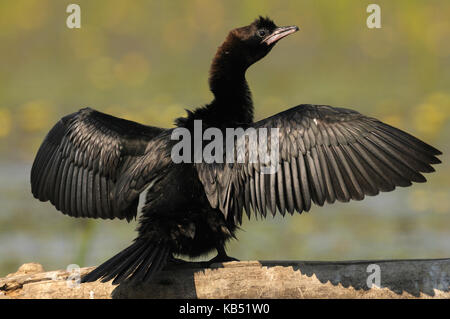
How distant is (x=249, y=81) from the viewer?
1043 centimetres

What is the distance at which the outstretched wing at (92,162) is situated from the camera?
5.41 meters

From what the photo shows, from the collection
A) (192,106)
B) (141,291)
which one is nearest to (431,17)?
(192,106)

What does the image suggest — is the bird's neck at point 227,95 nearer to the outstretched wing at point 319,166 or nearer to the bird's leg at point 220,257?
the outstretched wing at point 319,166

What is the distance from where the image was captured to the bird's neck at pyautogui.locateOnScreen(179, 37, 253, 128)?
537cm

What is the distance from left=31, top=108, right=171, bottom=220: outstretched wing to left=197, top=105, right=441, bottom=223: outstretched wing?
62 centimetres

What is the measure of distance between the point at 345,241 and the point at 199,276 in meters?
3.37

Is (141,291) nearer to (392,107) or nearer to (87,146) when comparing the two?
(87,146)

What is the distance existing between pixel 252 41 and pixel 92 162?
137 centimetres

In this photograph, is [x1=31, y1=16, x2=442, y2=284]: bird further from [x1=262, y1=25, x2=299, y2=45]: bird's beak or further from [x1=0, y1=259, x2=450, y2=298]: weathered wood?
[x1=262, y1=25, x2=299, y2=45]: bird's beak

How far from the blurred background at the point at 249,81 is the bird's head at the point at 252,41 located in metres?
2.36

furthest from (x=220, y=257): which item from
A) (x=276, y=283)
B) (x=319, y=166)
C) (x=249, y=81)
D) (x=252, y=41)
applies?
(x=249, y=81)

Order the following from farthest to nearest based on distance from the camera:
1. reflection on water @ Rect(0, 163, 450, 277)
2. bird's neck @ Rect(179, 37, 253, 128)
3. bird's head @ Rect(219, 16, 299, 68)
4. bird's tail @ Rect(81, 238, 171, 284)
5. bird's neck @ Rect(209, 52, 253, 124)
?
reflection on water @ Rect(0, 163, 450, 277) → bird's head @ Rect(219, 16, 299, 68) → bird's neck @ Rect(209, 52, 253, 124) → bird's neck @ Rect(179, 37, 253, 128) → bird's tail @ Rect(81, 238, 171, 284)

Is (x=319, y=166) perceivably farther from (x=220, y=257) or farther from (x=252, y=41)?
(x=252, y=41)

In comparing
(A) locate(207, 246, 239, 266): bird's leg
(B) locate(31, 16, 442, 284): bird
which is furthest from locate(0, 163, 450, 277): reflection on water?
(A) locate(207, 246, 239, 266): bird's leg
